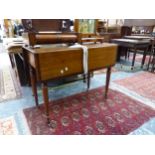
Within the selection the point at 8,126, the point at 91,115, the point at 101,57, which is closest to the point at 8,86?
the point at 8,126

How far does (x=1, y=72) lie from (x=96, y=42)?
2.75 meters

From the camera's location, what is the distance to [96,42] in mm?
2025

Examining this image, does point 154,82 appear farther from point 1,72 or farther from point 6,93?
point 1,72

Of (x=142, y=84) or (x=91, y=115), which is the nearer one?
(x=91, y=115)

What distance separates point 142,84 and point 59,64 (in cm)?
215

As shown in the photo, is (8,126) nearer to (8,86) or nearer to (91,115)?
(91,115)

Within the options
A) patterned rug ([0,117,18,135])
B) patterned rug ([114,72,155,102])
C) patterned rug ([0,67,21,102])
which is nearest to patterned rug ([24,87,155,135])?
patterned rug ([0,117,18,135])

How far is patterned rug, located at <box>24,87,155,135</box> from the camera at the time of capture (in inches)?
64.1

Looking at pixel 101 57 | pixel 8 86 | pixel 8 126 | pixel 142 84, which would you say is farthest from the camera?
pixel 142 84

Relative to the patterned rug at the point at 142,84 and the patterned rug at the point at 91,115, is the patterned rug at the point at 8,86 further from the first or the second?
the patterned rug at the point at 142,84

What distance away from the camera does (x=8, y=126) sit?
167 cm

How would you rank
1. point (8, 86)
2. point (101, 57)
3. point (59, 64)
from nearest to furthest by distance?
1. point (59, 64)
2. point (101, 57)
3. point (8, 86)

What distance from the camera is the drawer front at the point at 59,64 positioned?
4.40 feet
